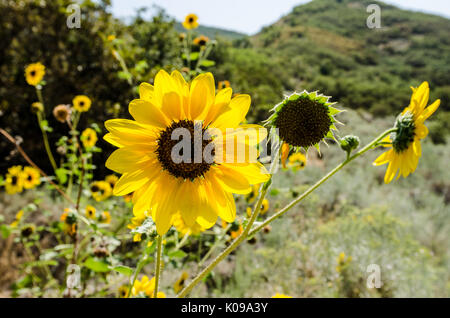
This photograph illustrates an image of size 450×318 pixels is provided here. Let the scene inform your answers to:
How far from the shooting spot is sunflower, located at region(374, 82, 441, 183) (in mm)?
900

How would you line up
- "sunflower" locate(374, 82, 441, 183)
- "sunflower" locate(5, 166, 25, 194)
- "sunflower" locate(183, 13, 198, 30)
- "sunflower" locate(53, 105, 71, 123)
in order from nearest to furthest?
"sunflower" locate(374, 82, 441, 183)
"sunflower" locate(53, 105, 71, 123)
"sunflower" locate(5, 166, 25, 194)
"sunflower" locate(183, 13, 198, 30)

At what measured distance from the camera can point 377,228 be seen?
3461mm

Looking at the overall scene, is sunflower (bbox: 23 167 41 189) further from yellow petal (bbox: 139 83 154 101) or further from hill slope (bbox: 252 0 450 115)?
hill slope (bbox: 252 0 450 115)

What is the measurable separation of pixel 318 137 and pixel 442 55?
38.2 m

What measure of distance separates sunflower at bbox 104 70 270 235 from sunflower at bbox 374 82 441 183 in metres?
0.45

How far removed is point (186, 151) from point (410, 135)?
2.22 ft

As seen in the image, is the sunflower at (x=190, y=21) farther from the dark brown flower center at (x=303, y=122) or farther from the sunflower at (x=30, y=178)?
the dark brown flower center at (x=303, y=122)

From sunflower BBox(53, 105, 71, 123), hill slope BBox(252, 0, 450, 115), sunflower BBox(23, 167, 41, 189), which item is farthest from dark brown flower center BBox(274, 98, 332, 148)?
hill slope BBox(252, 0, 450, 115)

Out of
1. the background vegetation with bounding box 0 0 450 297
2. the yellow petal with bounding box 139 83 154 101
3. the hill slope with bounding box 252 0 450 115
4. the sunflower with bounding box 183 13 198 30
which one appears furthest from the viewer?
the hill slope with bounding box 252 0 450 115

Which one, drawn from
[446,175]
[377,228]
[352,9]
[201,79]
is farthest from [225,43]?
[352,9]

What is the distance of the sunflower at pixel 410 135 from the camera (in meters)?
0.90

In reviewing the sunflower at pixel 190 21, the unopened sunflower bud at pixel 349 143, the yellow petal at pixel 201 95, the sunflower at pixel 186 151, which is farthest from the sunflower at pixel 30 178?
the unopened sunflower bud at pixel 349 143

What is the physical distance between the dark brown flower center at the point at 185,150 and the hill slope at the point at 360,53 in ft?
39.7

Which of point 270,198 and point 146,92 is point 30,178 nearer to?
point 146,92
